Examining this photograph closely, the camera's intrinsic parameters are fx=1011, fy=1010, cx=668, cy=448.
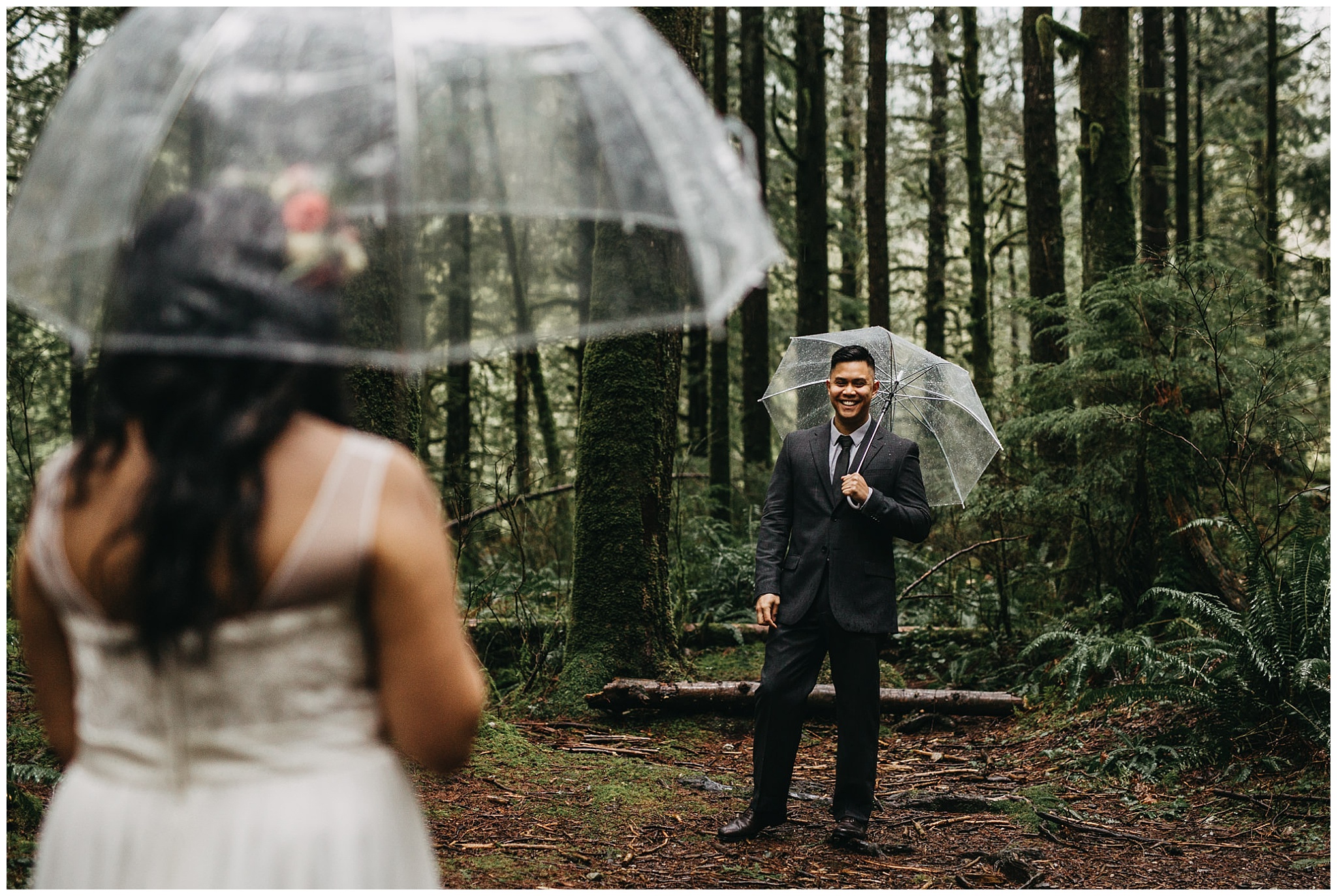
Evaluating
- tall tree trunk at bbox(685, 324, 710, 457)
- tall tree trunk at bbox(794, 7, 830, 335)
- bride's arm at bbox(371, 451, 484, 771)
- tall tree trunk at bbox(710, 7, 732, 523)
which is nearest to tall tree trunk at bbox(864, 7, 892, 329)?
tall tree trunk at bbox(794, 7, 830, 335)

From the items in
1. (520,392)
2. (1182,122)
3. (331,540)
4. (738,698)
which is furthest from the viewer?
(520,392)

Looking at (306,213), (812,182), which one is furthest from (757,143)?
(306,213)

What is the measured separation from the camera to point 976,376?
651 inches

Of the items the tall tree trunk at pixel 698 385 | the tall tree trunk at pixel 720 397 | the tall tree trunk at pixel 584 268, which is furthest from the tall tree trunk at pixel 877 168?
the tall tree trunk at pixel 584 268

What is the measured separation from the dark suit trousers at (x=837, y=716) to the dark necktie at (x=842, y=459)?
52 cm

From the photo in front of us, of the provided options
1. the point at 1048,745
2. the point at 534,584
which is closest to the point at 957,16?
the point at 534,584

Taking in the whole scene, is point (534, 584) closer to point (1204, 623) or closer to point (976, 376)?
point (1204, 623)

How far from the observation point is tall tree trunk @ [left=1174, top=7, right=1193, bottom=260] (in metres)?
15.1

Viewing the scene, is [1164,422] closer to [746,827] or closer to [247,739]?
[746,827]

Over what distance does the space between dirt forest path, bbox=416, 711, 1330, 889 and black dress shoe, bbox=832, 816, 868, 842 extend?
0.21 ft

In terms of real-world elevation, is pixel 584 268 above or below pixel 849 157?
below

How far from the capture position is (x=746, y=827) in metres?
5.06

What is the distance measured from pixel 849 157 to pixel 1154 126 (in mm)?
5700

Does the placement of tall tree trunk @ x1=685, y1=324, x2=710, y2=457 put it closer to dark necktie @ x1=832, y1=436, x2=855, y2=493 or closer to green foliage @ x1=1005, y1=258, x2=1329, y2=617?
green foliage @ x1=1005, y1=258, x2=1329, y2=617
